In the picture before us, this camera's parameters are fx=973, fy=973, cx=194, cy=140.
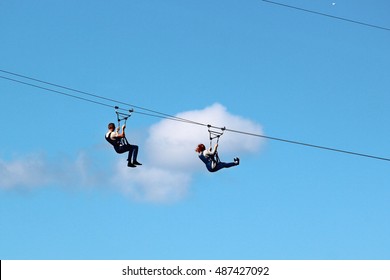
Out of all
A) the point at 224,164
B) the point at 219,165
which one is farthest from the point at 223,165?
the point at 219,165

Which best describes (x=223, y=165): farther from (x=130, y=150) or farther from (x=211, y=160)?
(x=130, y=150)

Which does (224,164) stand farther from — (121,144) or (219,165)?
(121,144)

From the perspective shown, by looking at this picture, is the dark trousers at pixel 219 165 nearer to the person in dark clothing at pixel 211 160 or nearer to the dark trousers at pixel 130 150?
the person in dark clothing at pixel 211 160

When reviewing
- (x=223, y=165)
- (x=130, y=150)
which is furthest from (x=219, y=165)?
(x=130, y=150)

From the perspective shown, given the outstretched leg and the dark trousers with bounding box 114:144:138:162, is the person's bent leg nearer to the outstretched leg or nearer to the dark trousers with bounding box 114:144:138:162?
the outstretched leg

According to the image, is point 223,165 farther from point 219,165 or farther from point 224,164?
point 219,165

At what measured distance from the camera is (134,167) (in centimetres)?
3766

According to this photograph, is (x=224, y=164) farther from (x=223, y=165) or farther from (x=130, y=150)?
(x=130, y=150)

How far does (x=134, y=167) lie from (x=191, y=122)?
18.2 ft

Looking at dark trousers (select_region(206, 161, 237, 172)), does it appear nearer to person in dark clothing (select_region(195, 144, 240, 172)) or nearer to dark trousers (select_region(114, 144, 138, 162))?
person in dark clothing (select_region(195, 144, 240, 172))

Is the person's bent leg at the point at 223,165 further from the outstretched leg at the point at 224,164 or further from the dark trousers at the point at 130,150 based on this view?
the dark trousers at the point at 130,150

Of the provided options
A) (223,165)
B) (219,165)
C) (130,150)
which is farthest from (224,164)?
(130,150)
